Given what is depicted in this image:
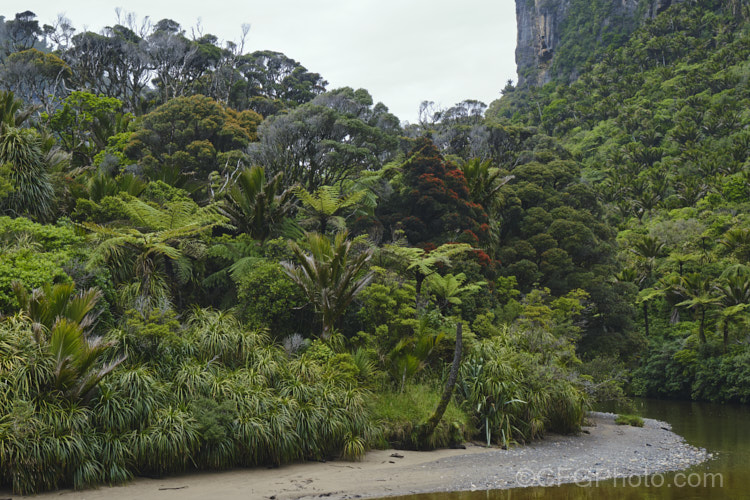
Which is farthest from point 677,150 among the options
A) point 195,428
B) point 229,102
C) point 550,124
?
point 195,428

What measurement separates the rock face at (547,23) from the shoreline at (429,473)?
84839mm

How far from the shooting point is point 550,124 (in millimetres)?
69000

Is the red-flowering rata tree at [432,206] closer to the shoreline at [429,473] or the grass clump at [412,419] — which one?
the grass clump at [412,419]

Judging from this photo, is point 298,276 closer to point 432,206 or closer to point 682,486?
point 682,486

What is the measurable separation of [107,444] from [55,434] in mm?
750

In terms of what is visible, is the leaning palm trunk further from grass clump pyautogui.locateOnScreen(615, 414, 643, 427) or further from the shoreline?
grass clump pyautogui.locateOnScreen(615, 414, 643, 427)

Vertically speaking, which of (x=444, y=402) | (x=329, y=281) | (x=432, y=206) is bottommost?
(x=444, y=402)

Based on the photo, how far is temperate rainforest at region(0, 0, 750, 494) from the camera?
964 centimetres

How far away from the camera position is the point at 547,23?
10312cm

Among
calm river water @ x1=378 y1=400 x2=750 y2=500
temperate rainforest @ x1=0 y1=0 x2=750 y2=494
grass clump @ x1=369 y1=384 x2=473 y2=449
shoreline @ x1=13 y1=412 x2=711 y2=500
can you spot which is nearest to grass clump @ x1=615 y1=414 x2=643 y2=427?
temperate rainforest @ x1=0 y1=0 x2=750 y2=494

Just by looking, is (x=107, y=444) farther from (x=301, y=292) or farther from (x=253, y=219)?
(x=253, y=219)

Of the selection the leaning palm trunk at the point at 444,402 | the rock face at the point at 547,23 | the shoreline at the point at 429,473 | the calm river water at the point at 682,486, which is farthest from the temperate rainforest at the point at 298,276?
the rock face at the point at 547,23

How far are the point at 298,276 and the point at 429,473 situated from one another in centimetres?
538

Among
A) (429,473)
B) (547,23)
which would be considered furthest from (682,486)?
(547,23)
